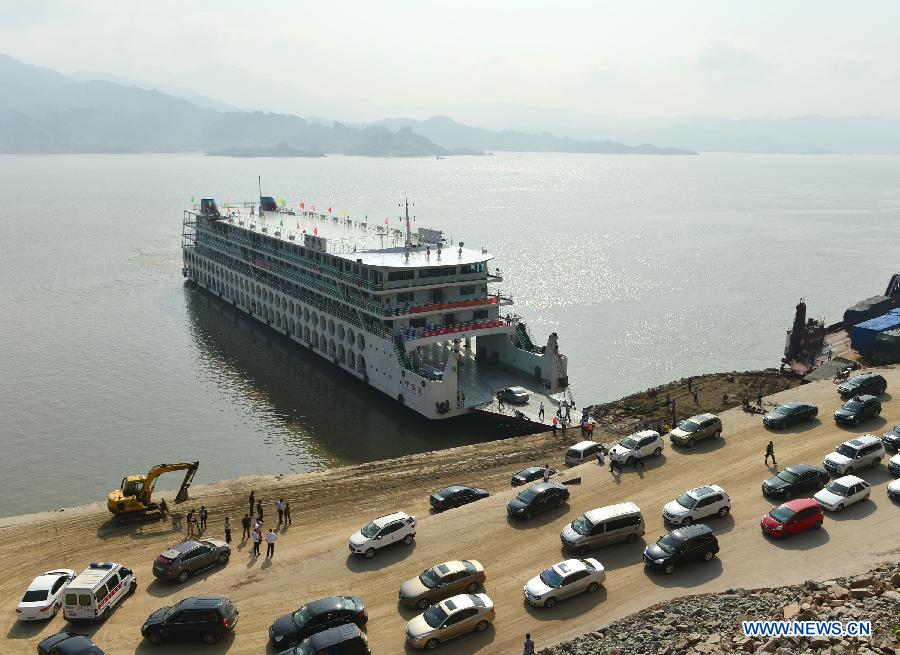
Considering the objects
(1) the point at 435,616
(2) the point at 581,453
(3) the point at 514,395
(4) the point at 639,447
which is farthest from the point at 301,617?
(3) the point at 514,395

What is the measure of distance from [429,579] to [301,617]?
4918 mm

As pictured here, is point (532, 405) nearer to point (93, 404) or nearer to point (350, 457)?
point (350, 457)

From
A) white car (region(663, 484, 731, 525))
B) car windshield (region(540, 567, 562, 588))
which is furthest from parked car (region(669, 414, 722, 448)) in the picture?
car windshield (region(540, 567, 562, 588))

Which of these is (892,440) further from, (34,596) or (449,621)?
(34,596)

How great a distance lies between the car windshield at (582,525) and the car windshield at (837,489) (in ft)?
37.2

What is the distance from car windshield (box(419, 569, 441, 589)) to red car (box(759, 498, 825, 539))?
14083 mm

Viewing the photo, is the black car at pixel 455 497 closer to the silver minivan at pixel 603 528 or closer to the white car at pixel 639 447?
the white car at pixel 639 447

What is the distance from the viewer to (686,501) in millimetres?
32562

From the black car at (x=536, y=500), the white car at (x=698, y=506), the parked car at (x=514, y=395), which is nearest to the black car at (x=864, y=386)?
the white car at (x=698, y=506)

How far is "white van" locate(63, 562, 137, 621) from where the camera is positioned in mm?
28062

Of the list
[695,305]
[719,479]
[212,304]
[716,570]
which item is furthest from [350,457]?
[695,305]

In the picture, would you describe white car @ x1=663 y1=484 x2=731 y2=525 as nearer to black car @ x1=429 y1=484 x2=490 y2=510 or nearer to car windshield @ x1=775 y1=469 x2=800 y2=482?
car windshield @ x1=775 y1=469 x2=800 y2=482

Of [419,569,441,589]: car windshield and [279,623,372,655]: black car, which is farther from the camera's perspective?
[419,569,441,589]: car windshield

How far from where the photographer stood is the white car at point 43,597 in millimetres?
28828
